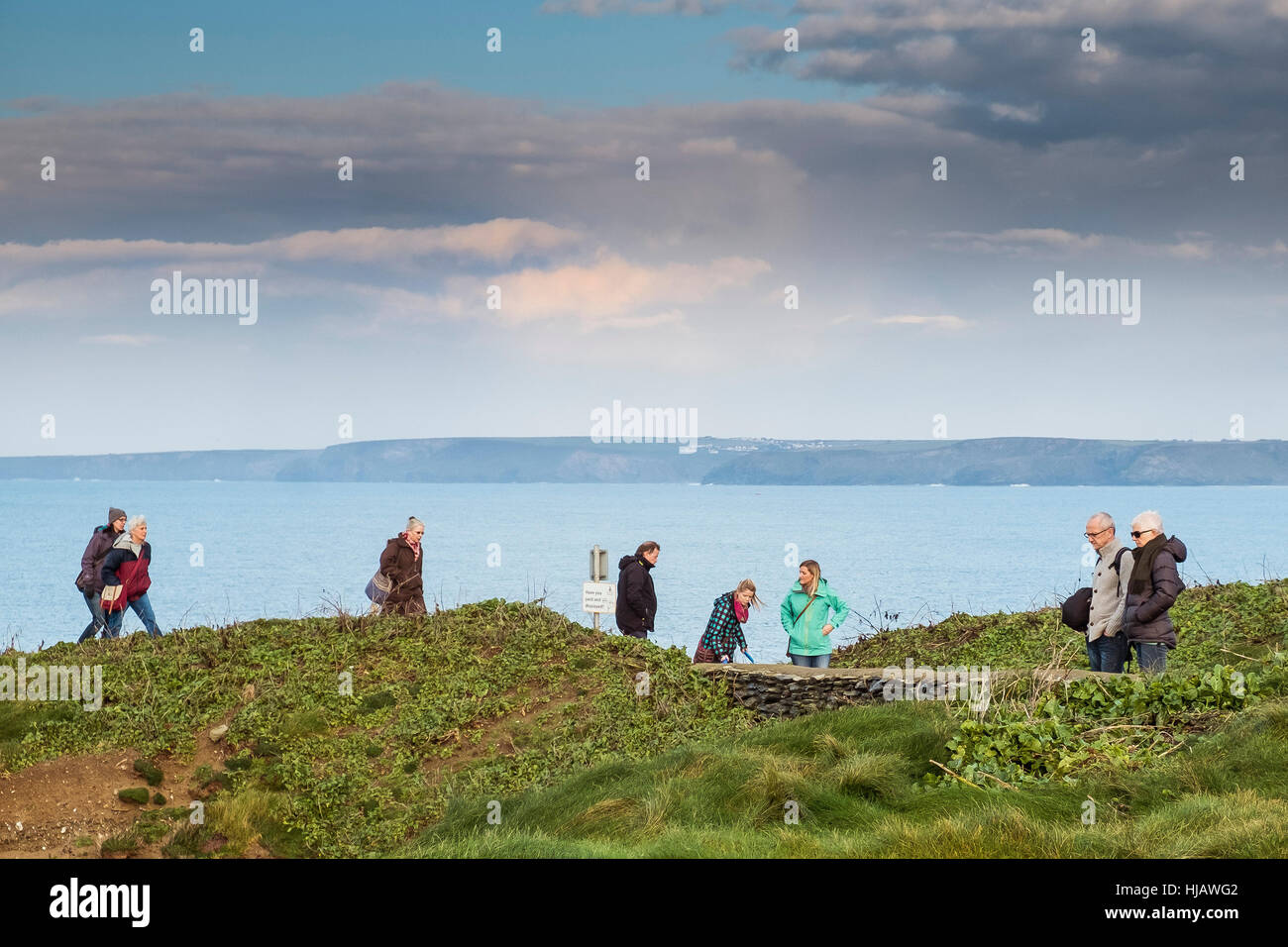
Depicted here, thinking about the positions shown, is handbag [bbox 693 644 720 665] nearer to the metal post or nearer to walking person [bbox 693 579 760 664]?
walking person [bbox 693 579 760 664]

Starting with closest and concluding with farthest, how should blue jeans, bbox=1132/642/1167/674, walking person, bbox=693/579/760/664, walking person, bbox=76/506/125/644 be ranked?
1. blue jeans, bbox=1132/642/1167/674
2. walking person, bbox=693/579/760/664
3. walking person, bbox=76/506/125/644

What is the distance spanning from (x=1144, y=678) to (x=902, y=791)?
11.9 feet

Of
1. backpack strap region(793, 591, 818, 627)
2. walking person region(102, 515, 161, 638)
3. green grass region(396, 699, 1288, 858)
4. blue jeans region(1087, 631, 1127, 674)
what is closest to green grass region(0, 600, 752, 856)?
walking person region(102, 515, 161, 638)

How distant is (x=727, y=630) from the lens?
16328 millimetres

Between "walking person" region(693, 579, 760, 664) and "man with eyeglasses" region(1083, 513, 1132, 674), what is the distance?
4.66 meters

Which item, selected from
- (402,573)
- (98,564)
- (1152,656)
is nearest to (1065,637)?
(1152,656)

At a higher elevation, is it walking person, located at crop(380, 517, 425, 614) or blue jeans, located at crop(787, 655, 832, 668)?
walking person, located at crop(380, 517, 425, 614)

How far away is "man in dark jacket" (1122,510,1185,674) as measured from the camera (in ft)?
40.0

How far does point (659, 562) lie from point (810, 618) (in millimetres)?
76595

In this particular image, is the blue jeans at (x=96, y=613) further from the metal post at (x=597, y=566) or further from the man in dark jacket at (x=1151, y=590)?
the man in dark jacket at (x=1151, y=590)
